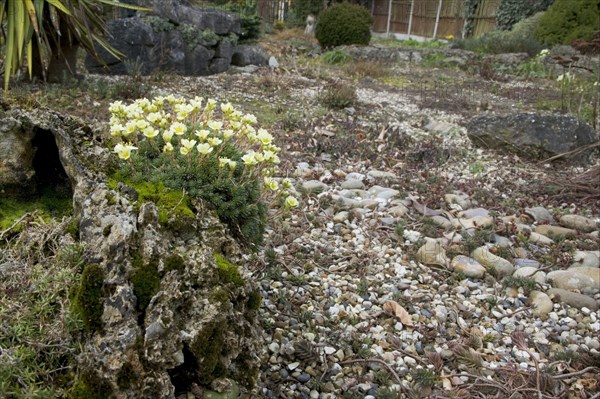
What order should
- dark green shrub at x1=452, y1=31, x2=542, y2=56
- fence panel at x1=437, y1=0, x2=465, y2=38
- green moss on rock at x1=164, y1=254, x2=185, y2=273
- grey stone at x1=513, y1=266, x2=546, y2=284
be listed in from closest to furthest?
green moss on rock at x1=164, y1=254, x2=185, y2=273 < grey stone at x1=513, y1=266, x2=546, y2=284 < dark green shrub at x1=452, y1=31, x2=542, y2=56 < fence panel at x1=437, y1=0, x2=465, y2=38

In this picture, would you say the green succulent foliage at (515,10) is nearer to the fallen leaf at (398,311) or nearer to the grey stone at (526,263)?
the grey stone at (526,263)

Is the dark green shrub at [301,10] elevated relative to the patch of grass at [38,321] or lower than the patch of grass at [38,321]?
elevated

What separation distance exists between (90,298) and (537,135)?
5.91m

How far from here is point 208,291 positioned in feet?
6.00

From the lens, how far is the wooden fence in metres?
19.7

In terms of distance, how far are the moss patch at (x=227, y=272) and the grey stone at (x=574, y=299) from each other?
2450 millimetres

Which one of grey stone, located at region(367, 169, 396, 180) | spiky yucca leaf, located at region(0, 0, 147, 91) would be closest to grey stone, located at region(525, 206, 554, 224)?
grey stone, located at region(367, 169, 396, 180)

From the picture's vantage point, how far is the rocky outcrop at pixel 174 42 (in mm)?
8625

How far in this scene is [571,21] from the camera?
577 inches

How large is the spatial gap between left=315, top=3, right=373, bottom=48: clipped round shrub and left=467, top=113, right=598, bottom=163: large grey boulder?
1003 centimetres

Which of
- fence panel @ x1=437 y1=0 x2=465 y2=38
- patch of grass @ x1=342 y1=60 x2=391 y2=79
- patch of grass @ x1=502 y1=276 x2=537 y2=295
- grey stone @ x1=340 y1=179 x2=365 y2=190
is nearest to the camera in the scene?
patch of grass @ x1=502 y1=276 x2=537 y2=295

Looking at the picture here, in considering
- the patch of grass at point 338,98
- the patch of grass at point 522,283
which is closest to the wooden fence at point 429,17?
the patch of grass at point 338,98

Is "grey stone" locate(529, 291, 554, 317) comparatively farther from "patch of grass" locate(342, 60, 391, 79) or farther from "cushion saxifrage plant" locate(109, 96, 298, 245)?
"patch of grass" locate(342, 60, 391, 79)

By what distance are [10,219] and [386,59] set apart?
42.5 feet
